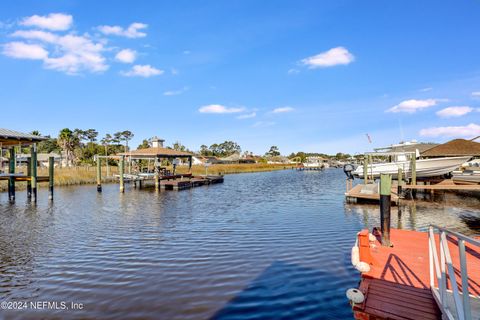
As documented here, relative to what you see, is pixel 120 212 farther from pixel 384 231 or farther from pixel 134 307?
pixel 384 231

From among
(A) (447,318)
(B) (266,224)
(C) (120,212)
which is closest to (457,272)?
(A) (447,318)

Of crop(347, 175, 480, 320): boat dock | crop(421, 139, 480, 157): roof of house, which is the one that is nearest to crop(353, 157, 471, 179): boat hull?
crop(421, 139, 480, 157): roof of house

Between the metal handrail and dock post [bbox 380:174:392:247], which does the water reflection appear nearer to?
dock post [bbox 380:174:392:247]

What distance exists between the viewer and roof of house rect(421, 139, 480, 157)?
2947 centimetres

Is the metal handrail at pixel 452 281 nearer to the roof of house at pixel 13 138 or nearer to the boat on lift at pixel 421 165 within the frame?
the boat on lift at pixel 421 165

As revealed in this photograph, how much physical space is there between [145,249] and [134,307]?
4.46m

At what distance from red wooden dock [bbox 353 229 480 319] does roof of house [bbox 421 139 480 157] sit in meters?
26.8

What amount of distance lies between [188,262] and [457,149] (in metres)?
32.2

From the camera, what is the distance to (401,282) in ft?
19.5

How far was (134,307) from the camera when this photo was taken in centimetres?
637

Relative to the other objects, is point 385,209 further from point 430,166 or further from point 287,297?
point 430,166

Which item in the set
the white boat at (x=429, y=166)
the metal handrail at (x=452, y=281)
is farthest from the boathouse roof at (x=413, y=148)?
the metal handrail at (x=452, y=281)

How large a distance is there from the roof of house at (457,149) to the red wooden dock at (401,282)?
1055 inches

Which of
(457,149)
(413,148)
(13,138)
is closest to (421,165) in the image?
(457,149)
